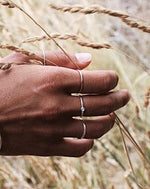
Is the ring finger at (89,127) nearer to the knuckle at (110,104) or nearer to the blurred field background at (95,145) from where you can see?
the knuckle at (110,104)

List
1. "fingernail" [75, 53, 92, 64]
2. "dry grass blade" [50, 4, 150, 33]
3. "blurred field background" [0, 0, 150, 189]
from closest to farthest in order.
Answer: "dry grass blade" [50, 4, 150, 33], "fingernail" [75, 53, 92, 64], "blurred field background" [0, 0, 150, 189]

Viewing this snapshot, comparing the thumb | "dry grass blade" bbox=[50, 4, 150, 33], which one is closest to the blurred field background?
the thumb

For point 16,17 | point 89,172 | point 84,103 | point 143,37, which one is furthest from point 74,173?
point 143,37

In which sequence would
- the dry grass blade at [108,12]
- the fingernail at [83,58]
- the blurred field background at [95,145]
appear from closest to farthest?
the dry grass blade at [108,12], the fingernail at [83,58], the blurred field background at [95,145]

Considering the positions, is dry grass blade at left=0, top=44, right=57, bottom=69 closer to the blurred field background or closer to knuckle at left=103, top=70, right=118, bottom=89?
knuckle at left=103, top=70, right=118, bottom=89

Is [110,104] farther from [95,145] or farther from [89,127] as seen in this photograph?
[95,145]

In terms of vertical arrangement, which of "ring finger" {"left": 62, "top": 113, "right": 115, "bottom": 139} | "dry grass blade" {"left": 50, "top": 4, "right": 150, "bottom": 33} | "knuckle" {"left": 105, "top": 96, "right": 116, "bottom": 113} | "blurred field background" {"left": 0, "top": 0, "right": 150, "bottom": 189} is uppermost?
"dry grass blade" {"left": 50, "top": 4, "right": 150, "bottom": 33}

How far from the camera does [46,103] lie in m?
0.94

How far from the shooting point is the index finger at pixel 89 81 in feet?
3.10

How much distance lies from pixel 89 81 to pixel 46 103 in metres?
0.10

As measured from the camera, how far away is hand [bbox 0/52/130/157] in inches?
37.0

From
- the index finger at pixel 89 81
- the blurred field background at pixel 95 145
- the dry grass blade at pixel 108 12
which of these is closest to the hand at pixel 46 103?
the index finger at pixel 89 81

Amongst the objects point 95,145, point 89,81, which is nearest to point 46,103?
point 89,81

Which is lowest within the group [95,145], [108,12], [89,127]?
[95,145]
